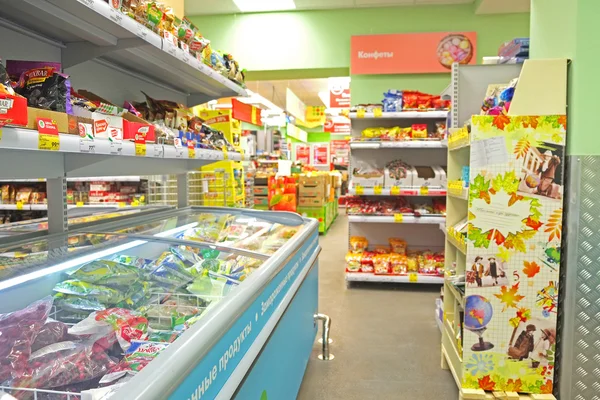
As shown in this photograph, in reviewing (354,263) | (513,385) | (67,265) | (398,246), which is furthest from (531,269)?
(398,246)

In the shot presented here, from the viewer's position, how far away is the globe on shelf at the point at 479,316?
2594mm

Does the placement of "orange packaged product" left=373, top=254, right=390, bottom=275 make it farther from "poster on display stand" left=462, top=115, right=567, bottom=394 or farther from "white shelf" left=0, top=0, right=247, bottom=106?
"white shelf" left=0, top=0, right=247, bottom=106

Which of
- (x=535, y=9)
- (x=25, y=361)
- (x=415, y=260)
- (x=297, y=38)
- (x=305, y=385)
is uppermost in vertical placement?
(x=297, y=38)

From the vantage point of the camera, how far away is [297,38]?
260 inches

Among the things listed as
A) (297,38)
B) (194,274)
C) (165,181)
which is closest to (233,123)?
(165,181)

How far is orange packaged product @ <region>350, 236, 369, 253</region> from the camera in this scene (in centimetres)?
594

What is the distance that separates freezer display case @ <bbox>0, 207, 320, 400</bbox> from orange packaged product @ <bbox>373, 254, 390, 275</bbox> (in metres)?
2.98

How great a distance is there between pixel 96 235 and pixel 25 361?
114 centimetres

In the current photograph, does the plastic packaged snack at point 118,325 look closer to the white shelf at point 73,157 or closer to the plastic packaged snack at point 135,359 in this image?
the plastic packaged snack at point 135,359

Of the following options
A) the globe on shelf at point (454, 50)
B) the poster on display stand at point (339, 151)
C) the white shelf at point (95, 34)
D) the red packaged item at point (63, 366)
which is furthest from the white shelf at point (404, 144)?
the poster on display stand at point (339, 151)

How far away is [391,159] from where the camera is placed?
20.0 feet

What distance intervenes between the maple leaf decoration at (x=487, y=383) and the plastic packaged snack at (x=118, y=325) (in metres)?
2.06

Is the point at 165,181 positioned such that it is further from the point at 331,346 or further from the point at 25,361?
the point at 25,361

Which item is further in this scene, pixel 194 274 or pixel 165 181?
pixel 165 181
